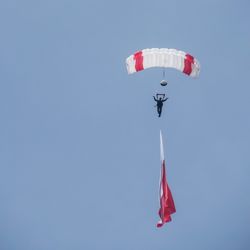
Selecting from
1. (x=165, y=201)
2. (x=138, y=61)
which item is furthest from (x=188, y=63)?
(x=165, y=201)

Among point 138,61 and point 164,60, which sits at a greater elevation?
point 138,61

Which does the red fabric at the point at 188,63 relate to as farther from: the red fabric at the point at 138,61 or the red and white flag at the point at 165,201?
the red and white flag at the point at 165,201

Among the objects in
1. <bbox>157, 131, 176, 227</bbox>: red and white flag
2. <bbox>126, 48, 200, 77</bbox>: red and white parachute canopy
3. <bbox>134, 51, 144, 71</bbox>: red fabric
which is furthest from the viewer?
<bbox>157, 131, 176, 227</bbox>: red and white flag

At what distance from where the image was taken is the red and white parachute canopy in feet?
81.6

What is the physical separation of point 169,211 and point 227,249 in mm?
59428

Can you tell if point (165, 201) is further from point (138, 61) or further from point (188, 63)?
point (138, 61)

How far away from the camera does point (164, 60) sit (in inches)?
979

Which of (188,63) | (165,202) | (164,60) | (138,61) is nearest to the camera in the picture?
(164,60)

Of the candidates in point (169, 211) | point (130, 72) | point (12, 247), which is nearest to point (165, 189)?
point (169, 211)

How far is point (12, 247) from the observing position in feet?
250

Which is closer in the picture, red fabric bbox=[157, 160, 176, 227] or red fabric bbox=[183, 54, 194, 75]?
red fabric bbox=[183, 54, 194, 75]

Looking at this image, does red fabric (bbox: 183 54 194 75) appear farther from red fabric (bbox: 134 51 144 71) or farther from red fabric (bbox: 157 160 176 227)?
red fabric (bbox: 157 160 176 227)

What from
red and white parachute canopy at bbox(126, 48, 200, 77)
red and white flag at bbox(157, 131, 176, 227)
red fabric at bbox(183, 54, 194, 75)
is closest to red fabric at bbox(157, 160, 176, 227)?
red and white flag at bbox(157, 131, 176, 227)

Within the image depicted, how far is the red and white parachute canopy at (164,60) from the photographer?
24.9 m
